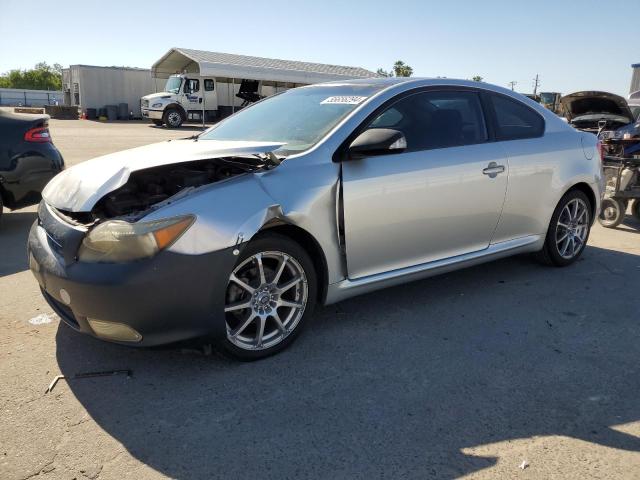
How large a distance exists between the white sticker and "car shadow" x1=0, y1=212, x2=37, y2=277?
3.05 meters

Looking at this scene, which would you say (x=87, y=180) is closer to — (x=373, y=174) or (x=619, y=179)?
(x=373, y=174)

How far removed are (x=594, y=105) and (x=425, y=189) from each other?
19.2 feet

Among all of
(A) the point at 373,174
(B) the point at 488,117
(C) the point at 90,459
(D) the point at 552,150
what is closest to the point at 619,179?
(D) the point at 552,150

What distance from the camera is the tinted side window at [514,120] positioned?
4.36 metres

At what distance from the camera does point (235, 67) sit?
28672 mm

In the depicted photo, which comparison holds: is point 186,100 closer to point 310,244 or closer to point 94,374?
point 310,244

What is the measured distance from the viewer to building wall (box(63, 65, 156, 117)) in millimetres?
33500

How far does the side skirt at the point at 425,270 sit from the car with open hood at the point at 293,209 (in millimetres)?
15

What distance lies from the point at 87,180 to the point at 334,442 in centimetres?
Result: 202

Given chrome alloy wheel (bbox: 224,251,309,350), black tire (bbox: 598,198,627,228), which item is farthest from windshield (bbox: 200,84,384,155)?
black tire (bbox: 598,198,627,228)

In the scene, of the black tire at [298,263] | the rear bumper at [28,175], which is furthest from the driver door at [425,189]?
the rear bumper at [28,175]

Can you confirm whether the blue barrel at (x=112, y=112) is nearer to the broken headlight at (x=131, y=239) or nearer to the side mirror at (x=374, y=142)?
the side mirror at (x=374, y=142)

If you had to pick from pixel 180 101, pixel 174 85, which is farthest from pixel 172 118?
pixel 174 85

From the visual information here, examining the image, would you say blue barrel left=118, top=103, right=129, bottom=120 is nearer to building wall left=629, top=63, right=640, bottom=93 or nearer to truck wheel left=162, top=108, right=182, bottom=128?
truck wheel left=162, top=108, right=182, bottom=128
